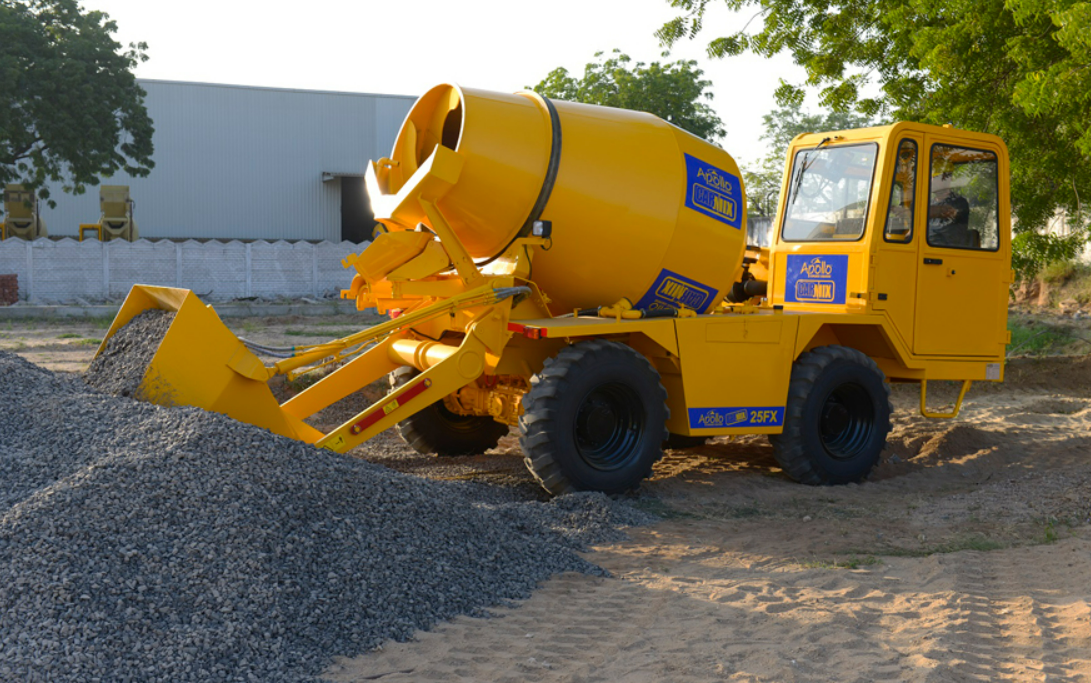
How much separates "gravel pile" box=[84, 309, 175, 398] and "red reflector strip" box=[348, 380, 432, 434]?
1.41 m

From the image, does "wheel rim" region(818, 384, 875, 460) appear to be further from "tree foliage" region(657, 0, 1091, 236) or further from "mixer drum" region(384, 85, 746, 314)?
"tree foliage" region(657, 0, 1091, 236)

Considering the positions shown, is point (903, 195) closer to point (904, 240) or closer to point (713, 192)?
point (904, 240)

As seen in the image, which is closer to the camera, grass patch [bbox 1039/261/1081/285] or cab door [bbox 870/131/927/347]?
cab door [bbox 870/131/927/347]

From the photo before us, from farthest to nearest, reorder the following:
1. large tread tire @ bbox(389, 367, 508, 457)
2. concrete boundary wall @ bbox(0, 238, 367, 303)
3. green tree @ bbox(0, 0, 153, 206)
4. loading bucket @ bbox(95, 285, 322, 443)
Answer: green tree @ bbox(0, 0, 153, 206)
concrete boundary wall @ bbox(0, 238, 367, 303)
large tread tire @ bbox(389, 367, 508, 457)
loading bucket @ bbox(95, 285, 322, 443)

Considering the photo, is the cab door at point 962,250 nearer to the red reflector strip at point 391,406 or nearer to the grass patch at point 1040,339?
the red reflector strip at point 391,406

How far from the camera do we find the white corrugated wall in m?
36.5

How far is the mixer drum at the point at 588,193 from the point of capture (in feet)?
22.2

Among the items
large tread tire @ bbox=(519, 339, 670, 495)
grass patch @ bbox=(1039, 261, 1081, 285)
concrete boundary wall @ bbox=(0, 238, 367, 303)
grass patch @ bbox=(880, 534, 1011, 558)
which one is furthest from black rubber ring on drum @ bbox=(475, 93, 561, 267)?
grass patch @ bbox=(1039, 261, 1081, 285)

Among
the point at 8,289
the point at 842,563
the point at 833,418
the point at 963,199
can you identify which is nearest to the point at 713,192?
the point at 833,418

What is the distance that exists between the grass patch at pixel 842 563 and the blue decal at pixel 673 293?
2.41 metres

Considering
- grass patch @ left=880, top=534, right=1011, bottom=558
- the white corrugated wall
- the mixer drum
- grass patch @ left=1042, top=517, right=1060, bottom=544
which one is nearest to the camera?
grass patch @ left=880, top=534, right=1011, bottom=558

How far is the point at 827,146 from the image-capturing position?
8.44 meters

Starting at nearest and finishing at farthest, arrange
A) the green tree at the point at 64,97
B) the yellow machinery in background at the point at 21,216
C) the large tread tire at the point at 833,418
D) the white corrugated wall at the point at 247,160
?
the large tread tire at the point at 833,418
the yellow machinery in background at the point at 21,216
the green tree at the point at 64,97
the white corrugated wall at the point at 247,160

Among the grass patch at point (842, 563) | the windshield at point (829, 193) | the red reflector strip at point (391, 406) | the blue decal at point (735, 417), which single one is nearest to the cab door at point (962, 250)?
the windshield at point (829, 193)
